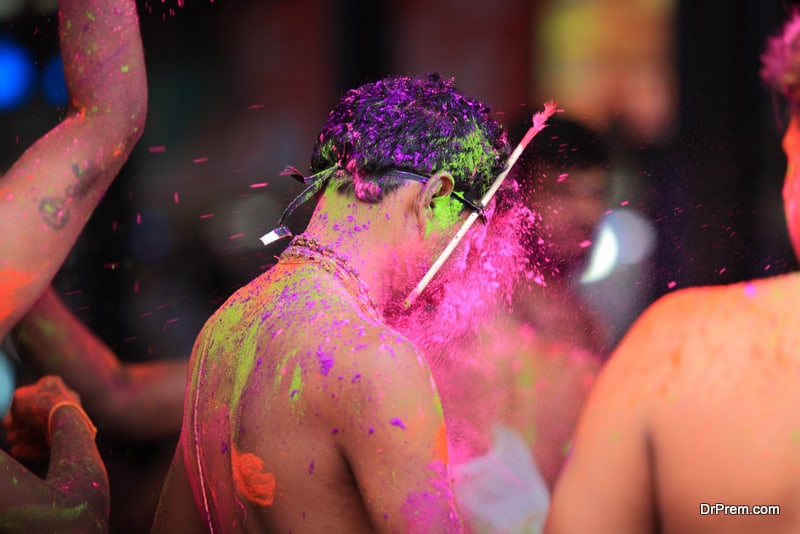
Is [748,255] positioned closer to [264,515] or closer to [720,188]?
[720,188]

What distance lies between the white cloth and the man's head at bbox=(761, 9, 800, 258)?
1.13m

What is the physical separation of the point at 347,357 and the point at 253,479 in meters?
0.26

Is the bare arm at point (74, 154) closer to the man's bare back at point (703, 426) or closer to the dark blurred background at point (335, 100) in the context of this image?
the man's bare back at point (703, 426)

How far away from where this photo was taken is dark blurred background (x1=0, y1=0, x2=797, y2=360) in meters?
2.72

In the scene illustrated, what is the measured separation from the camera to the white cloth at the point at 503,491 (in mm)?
2072

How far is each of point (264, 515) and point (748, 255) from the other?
1765mm

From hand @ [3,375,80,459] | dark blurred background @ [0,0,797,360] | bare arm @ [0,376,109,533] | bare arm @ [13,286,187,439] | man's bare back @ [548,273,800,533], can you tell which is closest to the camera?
man's bare back @ [548,273,800,533]

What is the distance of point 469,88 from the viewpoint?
13.4 ft

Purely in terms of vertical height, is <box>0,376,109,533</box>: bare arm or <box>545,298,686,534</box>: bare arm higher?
<box>545,298,686,534</box>: bare arm

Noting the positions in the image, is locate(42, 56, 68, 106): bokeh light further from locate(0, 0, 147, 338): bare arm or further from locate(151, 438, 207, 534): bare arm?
locate(151, 438, 207, 534): bare arm

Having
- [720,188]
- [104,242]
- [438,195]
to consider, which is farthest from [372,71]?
[438,195]

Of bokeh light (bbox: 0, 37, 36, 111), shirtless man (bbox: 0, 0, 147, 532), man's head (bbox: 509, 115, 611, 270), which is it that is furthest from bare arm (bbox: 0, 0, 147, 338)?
bokeh light (bbox: 0, 37, 36, 111)

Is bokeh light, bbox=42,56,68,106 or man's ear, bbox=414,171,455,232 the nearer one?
man's ear, bbox=414,171,455,232

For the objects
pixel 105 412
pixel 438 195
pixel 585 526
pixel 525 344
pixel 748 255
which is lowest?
pixel 105 412
